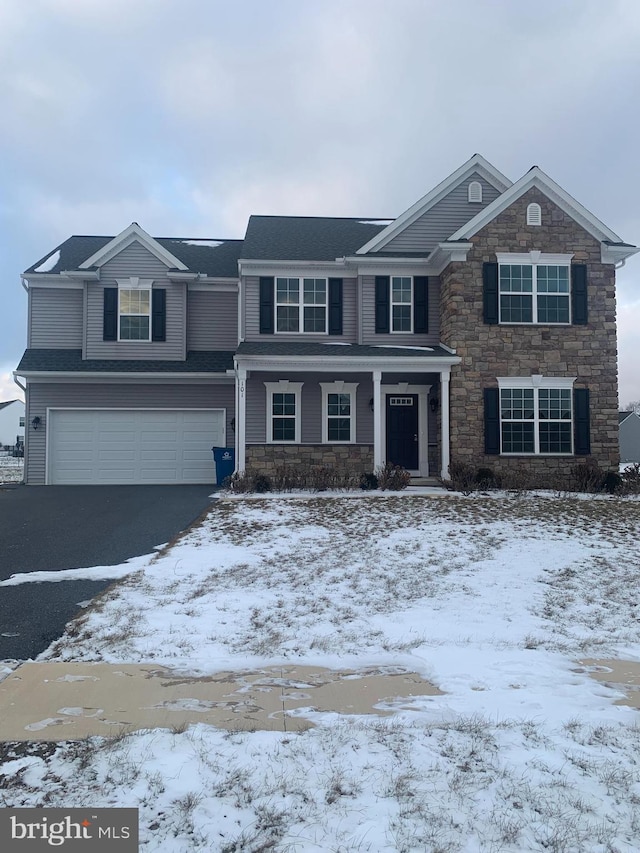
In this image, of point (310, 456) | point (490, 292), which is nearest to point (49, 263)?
point (310, 456)

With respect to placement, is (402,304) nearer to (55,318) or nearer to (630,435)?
(55,318)

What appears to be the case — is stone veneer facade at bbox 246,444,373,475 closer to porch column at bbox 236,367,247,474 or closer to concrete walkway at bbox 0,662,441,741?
porch column at bbox 236,367,247,474

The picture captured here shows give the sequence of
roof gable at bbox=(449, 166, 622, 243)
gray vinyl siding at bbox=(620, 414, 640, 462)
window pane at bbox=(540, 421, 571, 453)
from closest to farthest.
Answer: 1. roof gable at bbox=(449, 166, 622, 243)
2. window pane at bbox=(540, 421, 571, 453)
3. gray vinyl siding at bbox=(620, 414, 640, 462)

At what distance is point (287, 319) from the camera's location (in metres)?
16.7

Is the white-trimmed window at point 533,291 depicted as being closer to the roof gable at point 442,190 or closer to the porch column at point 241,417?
the roof gable at point 442,190

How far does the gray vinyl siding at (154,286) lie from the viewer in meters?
17.8

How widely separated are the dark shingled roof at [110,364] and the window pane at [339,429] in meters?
3.35

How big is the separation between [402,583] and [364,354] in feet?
30.5

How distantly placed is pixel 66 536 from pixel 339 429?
8695mm

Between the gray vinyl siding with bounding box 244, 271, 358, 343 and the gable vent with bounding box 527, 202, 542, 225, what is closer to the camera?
the gable vent with bounding box 527, 202, 542, 225

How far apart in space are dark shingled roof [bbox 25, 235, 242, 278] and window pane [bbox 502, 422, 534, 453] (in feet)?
29.4

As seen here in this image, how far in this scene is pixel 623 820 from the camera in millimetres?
2623

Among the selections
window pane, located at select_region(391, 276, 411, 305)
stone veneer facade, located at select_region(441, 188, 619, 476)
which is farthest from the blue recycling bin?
window pane, located at select_region(391, 276, 411, 305)

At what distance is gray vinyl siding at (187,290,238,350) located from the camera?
61.1 feet
